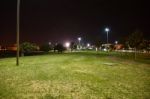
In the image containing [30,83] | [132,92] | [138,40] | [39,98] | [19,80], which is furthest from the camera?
[138,40]

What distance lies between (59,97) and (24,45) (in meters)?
45.8

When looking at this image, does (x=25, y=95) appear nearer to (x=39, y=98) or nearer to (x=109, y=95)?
(x=39, y=98)

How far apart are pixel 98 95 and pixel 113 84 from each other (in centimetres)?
270

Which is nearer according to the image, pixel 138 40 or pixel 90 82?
pixel 90 82

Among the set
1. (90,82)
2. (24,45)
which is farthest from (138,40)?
(90,82)

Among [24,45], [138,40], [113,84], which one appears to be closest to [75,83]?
[113,84]

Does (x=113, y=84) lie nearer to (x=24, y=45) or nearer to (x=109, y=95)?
(x=109, y=95)

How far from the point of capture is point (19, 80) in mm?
12922

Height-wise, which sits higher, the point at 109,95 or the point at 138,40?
the point at 138,40

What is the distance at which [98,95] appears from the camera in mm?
9562

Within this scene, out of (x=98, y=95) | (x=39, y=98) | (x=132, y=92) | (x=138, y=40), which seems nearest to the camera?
(x=39, y=98)

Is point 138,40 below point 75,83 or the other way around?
the other way around

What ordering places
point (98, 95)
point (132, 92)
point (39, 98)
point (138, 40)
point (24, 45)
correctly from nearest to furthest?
1. point (39, 98)
2. point (98, 95)
3. point (132, 92)
4. point (138, 40)
5. point (24, 45)

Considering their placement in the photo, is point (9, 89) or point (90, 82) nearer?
point (9, 89)
